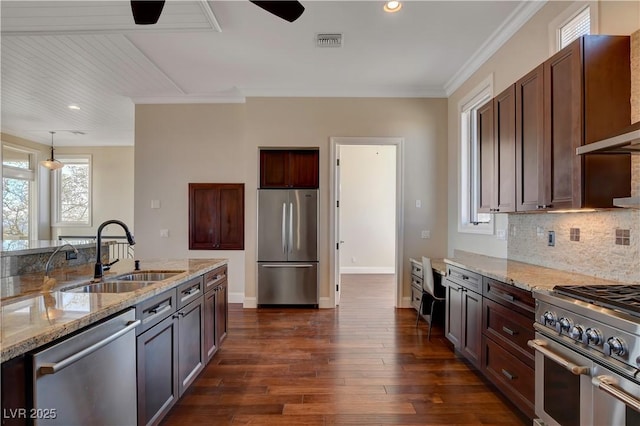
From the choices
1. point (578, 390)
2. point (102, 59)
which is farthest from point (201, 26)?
point (578, 390)

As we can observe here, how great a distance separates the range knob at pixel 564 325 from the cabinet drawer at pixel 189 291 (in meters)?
2.25

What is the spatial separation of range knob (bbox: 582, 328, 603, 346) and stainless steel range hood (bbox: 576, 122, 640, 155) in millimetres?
846

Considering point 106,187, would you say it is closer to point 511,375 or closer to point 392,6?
point 392,6

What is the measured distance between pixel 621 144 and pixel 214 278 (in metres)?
2.92

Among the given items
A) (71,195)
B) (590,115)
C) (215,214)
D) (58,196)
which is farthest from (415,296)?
(58,196)

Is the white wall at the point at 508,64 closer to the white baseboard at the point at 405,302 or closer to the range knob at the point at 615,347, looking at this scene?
the white baseboard at the point at 405,302

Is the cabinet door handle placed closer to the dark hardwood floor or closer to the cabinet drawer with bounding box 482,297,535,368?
the dark hardwood floor

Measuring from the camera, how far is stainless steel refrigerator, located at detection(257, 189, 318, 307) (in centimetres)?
477

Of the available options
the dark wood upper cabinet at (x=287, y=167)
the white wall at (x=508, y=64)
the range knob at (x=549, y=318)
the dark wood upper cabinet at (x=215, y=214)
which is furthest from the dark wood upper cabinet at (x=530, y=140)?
the dark wood upper cabinet at (x=215, y=214)

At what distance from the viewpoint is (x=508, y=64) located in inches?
130

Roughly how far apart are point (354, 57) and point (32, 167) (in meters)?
8.29

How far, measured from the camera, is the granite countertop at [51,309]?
110 centimetres

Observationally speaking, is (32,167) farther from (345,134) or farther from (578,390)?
(578,390)

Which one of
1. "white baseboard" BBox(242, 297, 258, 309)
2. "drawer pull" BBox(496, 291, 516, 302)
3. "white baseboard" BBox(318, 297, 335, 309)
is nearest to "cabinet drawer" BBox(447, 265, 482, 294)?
"drawer pull" BBox(496, 291, 516, 302)
